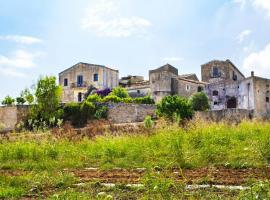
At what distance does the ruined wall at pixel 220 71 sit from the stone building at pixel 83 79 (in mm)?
12949

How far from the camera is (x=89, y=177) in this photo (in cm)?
776

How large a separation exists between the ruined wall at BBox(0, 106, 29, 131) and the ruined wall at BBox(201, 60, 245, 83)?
29.9 meters

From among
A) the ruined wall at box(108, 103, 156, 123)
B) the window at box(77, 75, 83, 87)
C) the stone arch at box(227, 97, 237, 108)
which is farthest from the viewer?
the window at box(77, 75, 83, 87)

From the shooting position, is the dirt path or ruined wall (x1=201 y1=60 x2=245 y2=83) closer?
the dirt path

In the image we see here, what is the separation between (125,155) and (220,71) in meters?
52.4

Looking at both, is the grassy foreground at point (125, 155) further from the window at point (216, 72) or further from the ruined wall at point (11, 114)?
the window at point (216, 72)

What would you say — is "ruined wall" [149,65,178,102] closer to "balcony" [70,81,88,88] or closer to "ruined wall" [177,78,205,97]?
"ruined wall" [177,78,205,97]

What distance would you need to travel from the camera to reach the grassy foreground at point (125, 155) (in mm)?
7020

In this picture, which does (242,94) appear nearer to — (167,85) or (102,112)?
(167,85)

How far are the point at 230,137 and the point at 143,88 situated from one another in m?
47.4

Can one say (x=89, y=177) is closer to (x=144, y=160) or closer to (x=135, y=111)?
(x=144, y=160)

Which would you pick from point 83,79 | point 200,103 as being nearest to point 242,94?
point 200,103

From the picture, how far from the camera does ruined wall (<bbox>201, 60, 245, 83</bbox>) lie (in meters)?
61.2

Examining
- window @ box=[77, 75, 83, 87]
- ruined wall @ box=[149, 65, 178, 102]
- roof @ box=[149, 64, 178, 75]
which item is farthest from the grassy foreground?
window @ box=[77, 75, 83, 87]
